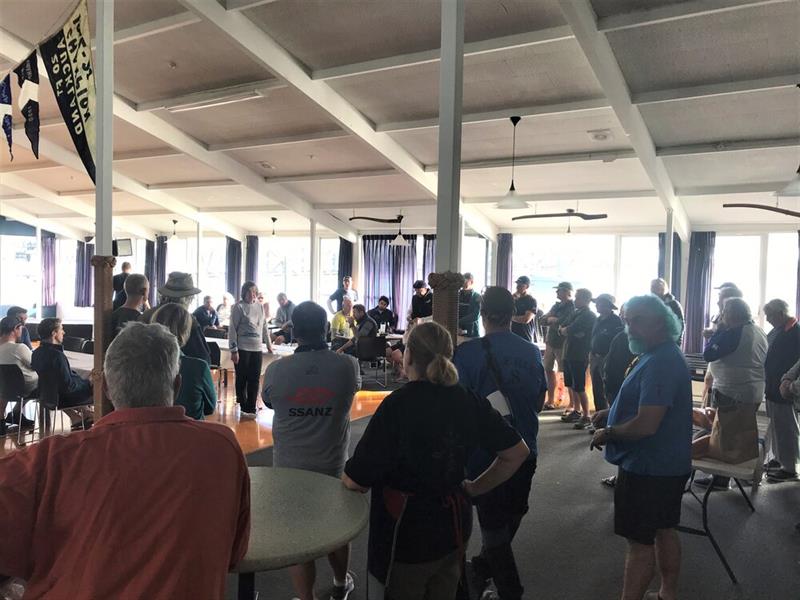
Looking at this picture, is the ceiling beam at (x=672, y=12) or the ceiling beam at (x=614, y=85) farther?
the ceiling beam at (x=614, y=85)

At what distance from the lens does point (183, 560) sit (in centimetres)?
101

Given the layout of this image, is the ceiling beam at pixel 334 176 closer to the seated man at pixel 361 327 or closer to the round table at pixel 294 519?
the seated man at pixel 361 327

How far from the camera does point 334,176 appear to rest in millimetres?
8945

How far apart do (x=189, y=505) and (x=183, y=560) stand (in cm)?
9

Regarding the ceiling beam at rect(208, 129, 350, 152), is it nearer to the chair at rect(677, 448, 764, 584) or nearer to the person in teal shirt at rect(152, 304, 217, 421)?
the person in teal shirt at rect(152, 304, 217, 421)

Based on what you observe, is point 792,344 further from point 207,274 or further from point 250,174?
point 207,274

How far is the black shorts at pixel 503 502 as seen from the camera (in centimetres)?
214

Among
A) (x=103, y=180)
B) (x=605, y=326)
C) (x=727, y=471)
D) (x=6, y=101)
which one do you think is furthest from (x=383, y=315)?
(x=727, y=471)

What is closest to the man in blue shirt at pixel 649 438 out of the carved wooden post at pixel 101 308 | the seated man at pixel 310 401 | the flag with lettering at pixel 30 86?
the seated man at pixel 310 401

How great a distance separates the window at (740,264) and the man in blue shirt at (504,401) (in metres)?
8.86

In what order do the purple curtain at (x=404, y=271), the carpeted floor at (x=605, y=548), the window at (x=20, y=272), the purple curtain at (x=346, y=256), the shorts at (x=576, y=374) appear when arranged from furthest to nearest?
the window at (x=20, y=272), the purple curtain at (x=346, y=256), the purple curtain at (x=404, y=271), the shorts at (x=576, y=374), the carpeted floor at (x=605, y=548)

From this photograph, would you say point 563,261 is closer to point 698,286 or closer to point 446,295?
point 698,286

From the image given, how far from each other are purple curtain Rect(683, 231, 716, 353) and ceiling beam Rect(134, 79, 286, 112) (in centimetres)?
748

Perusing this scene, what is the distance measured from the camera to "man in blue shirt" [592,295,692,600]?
2.07 metres
